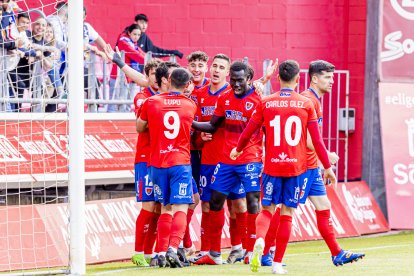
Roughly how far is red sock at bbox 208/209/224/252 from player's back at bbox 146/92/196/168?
0.80 metres

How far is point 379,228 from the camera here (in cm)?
1747

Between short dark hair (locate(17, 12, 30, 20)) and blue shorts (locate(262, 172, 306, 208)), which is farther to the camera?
short dark hair (locate(17, 12, 30, 20))

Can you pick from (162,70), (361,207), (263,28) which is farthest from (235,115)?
(263,28)

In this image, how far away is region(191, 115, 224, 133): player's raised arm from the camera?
11688 millimetres

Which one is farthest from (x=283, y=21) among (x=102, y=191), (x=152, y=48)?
(x=102, y=191)

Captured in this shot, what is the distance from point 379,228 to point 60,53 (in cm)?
673

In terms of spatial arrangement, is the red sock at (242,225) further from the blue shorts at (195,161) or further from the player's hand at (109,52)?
the player's hand at (109,52)

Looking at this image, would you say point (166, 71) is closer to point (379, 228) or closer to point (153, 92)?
point (153, 92)

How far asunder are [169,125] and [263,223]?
1.41m

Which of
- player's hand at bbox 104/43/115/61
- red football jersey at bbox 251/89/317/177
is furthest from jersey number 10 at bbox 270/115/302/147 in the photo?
player's hand at bbox 104/43/115/61

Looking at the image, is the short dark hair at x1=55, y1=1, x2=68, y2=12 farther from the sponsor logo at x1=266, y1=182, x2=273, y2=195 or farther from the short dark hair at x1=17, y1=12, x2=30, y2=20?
the sponsor logo at x1=266, y1=182, x2=273, y2=195

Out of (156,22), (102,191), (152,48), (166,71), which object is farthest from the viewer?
(156,22)

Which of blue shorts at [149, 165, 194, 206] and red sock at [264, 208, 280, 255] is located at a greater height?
blue shorts at [149, 165, 194, 206]

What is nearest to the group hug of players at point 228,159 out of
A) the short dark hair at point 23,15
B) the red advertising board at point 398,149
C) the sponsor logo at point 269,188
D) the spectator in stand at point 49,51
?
the sponsor logo at point 269,188
